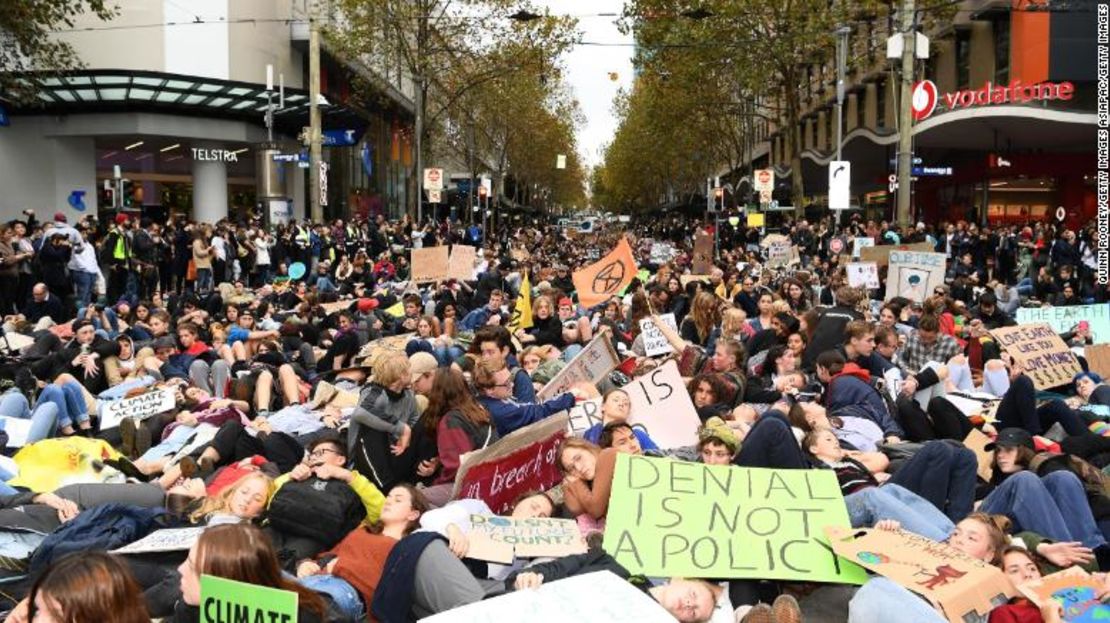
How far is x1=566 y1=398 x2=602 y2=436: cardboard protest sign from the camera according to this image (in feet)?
26.7

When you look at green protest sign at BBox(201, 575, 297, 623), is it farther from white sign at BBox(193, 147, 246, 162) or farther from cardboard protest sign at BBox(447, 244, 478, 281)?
white sign at BBox(193, 147, 246, 162)

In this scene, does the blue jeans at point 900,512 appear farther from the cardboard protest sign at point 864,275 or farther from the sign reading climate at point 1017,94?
the sign reading climate at point 1017,94

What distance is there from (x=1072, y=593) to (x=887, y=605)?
3.14 ft

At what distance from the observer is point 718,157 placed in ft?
229

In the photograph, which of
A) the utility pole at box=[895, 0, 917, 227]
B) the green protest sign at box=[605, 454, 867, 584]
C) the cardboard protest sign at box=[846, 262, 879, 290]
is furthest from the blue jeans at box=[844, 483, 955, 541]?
the utility pole at box=[895, 0, 917, 227]

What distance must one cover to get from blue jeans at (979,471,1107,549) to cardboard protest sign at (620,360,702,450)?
2518 millimetres

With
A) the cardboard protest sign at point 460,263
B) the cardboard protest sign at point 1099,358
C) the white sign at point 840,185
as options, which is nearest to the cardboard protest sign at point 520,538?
the cardboard protest sign at point 1099,358

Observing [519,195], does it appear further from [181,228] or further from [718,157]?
[181,228]

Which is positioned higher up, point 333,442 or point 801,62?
point 801,62

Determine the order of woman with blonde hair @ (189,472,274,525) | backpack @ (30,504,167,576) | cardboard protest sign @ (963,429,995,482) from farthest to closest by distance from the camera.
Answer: cardboard protest sign @ (963,429,995,482), woman with blonde hair @ (189,472,274,525), backpack @ (30,504,167,576)

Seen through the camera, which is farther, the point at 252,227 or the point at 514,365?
the point at 252,227

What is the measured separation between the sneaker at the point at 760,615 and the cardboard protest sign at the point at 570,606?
0.43 m

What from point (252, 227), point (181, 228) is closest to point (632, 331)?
point (181, 228)

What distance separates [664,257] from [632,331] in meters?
15.8
